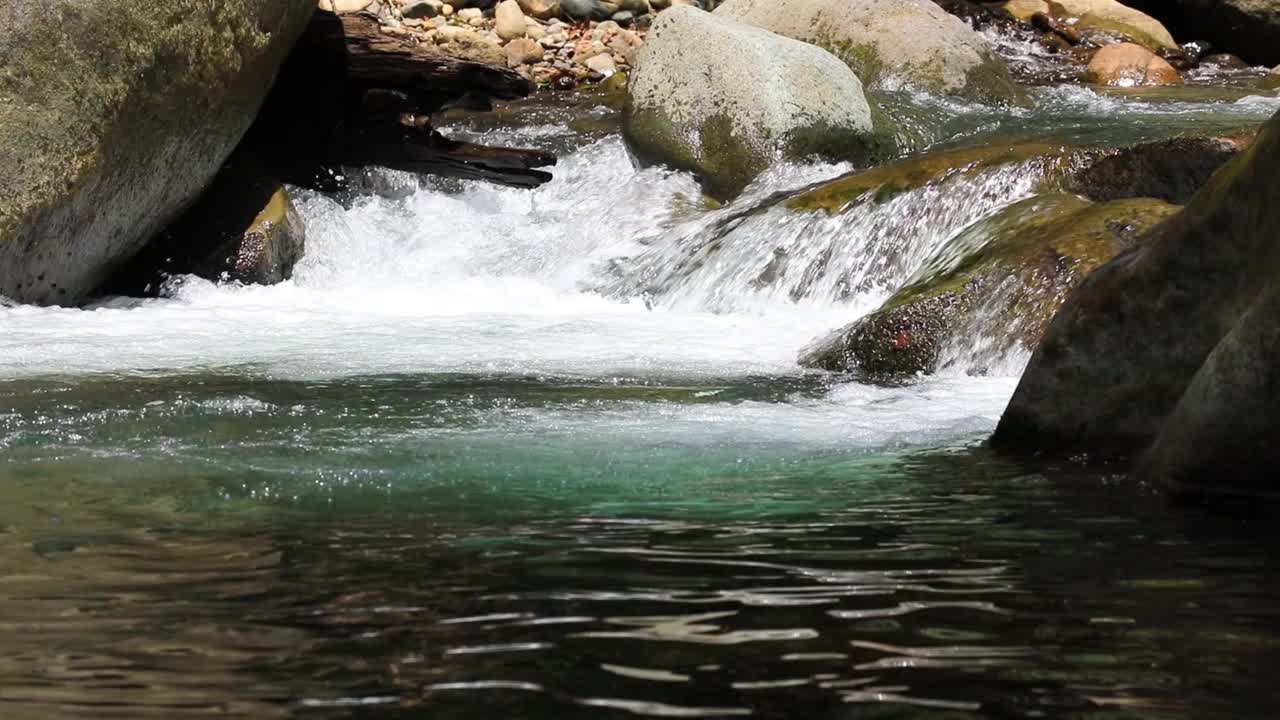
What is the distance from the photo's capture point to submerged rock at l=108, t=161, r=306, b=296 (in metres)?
10.4

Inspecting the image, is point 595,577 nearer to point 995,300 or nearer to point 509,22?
point 995,300

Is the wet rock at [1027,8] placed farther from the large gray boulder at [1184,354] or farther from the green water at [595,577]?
the large gray boulder at [1184,354]

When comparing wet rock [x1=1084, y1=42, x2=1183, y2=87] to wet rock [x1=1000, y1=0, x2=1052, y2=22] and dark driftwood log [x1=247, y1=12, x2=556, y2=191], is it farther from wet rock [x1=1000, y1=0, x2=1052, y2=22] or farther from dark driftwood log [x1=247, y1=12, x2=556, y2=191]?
dark driftwood log [x1=247, y1=12, x2=556, y2=191]

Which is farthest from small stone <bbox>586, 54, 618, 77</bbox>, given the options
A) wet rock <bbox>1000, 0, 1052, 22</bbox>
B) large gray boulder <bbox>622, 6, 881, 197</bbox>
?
wet rock <bbox>1000, 0, 1052, 22</bbox>

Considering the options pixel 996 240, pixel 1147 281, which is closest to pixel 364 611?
pixel 1147 281

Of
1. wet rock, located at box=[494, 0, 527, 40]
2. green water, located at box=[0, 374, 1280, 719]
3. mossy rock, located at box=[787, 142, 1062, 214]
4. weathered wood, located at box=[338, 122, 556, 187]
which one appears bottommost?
green water, located at box=[0, 374, 1280, 719]

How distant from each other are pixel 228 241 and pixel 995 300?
213 inches

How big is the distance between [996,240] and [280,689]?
581 cm

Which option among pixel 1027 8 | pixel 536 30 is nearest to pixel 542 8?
pixel 536 30

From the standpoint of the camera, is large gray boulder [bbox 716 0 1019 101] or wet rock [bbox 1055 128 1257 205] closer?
wet rock [bbox 1055 128 1257 205]

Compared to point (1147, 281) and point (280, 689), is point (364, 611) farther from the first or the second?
point (1147, 281)

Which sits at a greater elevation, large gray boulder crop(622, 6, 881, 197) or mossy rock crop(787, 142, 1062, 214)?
large gray boulder crop(622, 6, 881, 197)

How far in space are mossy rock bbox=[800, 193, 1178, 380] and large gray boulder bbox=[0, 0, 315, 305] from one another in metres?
4.27

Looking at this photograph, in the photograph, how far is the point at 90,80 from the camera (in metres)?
9.07
